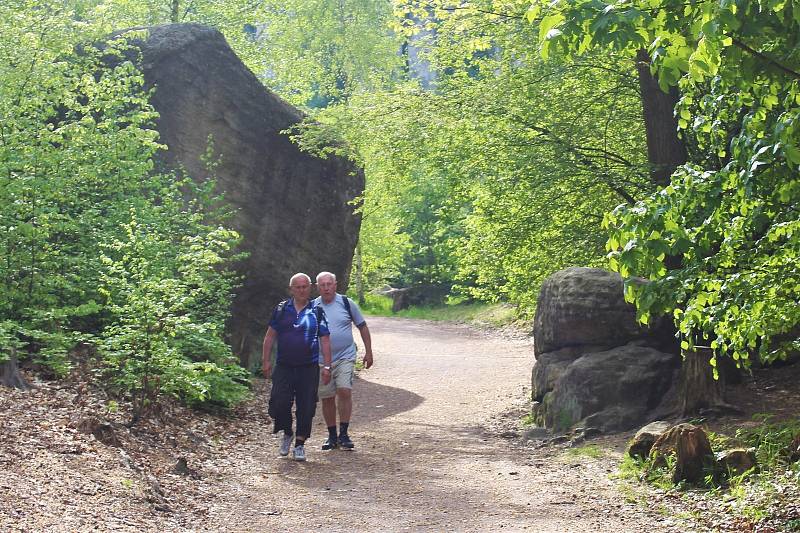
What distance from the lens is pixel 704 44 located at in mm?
4855

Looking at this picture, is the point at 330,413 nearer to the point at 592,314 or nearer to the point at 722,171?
the point at 592,314

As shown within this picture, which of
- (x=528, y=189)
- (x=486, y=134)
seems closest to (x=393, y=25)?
(x=486, y=134)

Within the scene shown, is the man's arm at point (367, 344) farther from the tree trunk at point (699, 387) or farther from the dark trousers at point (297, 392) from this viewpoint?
the tree trunk at point (699, 387)

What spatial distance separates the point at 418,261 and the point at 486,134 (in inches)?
1065

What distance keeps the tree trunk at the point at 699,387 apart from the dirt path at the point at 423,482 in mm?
1346

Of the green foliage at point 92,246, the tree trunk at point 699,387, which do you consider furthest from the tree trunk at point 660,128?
the green foliage at point 92,246

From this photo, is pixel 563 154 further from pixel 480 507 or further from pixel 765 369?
pixel 480 507

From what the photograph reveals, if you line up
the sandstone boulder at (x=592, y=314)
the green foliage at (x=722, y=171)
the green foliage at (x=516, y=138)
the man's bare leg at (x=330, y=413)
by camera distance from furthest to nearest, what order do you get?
the green foliage at (x=516, y=138) → the sandstone boulder at (x=592, y=314) → the man's bare leg at (x=330, y=413) → the green foliage at (x=722, y=171)

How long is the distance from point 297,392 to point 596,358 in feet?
13.4

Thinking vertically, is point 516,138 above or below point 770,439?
above

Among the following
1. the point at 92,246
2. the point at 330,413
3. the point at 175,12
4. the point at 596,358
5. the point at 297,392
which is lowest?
the point at 330,413

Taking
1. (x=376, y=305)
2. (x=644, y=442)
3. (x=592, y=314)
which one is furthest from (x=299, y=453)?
(x=376, y=305)

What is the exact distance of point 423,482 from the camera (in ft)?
31.1

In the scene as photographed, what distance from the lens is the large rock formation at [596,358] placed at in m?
11.6
